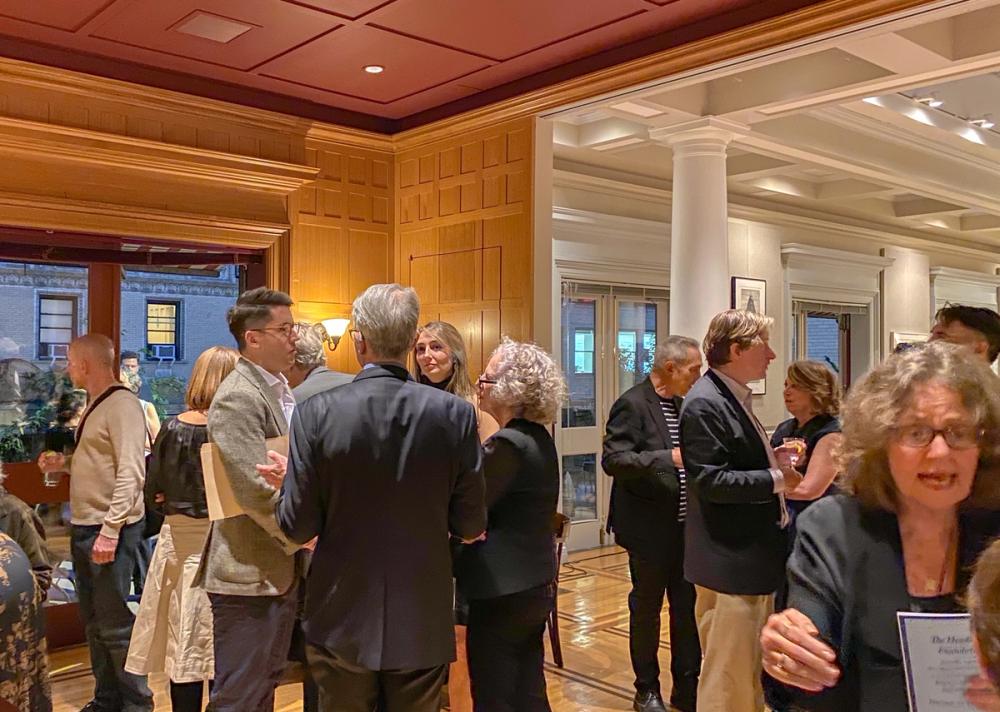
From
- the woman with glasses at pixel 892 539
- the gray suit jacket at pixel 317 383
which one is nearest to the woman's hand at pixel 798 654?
the woman with glasses at pixel 892 539

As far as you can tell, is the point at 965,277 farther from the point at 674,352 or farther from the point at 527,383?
the point at 527,383

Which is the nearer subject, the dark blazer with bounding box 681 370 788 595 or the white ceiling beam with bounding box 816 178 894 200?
the dark blazer with bounding box 681 370 788 595

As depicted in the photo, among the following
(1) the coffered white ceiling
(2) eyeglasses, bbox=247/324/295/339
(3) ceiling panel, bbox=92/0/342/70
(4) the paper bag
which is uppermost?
(1) the coffered white ceiling

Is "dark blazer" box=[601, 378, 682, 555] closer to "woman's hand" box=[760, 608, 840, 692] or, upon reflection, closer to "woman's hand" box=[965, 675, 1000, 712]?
"woman's hand" box=[760, 608, 840, 692]

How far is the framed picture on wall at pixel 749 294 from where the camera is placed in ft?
27.5

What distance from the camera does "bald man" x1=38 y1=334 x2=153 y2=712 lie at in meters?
3.65

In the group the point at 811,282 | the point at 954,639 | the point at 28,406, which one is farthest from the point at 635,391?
the point at 811,282

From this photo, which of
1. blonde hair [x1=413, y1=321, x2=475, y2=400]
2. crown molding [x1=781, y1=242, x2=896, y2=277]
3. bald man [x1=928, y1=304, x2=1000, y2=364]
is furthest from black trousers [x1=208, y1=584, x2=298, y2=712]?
crown molding [x1=781, y1=242, x2=896, y2=277]

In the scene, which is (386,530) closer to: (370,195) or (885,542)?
(885,542)

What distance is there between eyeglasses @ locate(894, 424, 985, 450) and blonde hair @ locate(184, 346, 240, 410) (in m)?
2.50

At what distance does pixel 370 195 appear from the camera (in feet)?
19.6

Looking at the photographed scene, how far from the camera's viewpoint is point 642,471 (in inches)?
146

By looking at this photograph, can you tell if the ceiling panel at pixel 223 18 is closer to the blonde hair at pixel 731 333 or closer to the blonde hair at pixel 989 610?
A: the blonde hair at pixel 731 333

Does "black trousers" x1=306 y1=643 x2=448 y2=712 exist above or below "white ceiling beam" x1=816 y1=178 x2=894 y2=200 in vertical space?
below
